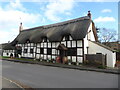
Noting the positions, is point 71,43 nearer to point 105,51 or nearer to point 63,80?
point 105,51

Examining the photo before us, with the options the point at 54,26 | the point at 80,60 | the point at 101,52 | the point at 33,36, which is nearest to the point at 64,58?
the point at 80,60

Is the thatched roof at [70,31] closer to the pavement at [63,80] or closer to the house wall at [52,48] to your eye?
the house wall at [52,48]

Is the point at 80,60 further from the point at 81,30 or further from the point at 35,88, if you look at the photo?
the point at 35,88

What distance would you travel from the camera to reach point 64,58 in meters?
23.8

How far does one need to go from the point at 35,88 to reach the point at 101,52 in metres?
16.1

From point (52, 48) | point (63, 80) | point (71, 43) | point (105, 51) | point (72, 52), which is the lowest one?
point (63, 80)

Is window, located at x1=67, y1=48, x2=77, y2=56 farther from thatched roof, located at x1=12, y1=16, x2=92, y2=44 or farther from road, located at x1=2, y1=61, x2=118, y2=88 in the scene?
road, located at x1=2, y1=61, x2=118, y2=88

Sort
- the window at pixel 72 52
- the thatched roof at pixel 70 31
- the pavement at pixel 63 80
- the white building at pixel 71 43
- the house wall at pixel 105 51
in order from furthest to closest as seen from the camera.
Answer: the window at pixel 72 52 → the thatched roof at pixel 70 31 → the white building at pixel 71 43 → the house wall at pixel 105 51 → the pavement at pixel 63 80

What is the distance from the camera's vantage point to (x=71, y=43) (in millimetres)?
23391

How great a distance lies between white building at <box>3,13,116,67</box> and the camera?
21875 mm

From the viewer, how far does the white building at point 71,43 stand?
21.9 metres

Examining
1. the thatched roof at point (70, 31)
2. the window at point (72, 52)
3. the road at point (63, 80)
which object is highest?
the thatched roof at point (70, 31)

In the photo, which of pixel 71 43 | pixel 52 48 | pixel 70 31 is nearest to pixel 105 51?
pixel 71 43

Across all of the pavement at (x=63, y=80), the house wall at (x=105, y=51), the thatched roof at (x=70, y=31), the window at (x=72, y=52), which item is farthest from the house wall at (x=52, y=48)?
the pavement at (x=63, y=80)
